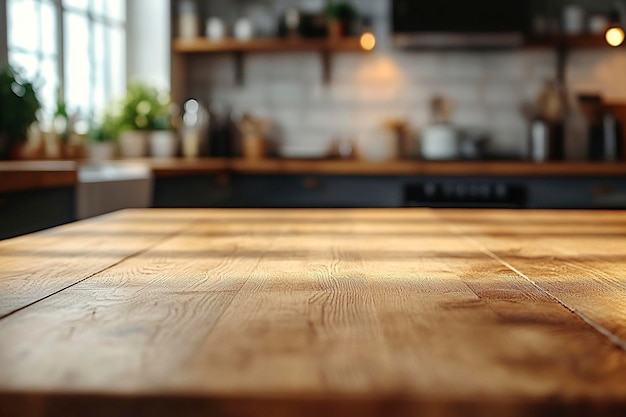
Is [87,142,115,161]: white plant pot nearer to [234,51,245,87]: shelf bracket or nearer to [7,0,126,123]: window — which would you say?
[7,0,126,123]: window

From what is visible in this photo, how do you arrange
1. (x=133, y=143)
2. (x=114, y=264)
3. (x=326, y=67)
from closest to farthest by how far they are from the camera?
(x=114, y=264)
(x=133, y=143)
(x=326, y=67)

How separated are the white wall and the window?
5 centimetres

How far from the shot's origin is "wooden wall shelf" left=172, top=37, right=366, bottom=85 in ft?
14.3

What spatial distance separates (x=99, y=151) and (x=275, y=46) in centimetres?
118

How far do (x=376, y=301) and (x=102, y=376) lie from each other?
33cm

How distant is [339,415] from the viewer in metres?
0.44

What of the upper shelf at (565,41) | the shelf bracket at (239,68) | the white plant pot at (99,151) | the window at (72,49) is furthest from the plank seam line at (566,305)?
the shelf bracket at (239,68)

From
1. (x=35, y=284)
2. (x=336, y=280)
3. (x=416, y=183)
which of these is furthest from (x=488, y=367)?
(x=416, y=183)

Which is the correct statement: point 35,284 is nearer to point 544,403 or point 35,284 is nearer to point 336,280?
point 336,280

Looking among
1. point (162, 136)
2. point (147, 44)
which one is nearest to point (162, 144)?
point (162, 136)

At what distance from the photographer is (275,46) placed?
438 centimetres

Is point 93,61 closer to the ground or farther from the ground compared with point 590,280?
farther from the ground

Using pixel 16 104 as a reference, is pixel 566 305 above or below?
below

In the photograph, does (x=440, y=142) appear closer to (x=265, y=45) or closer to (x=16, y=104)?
(x=265, y=45)
